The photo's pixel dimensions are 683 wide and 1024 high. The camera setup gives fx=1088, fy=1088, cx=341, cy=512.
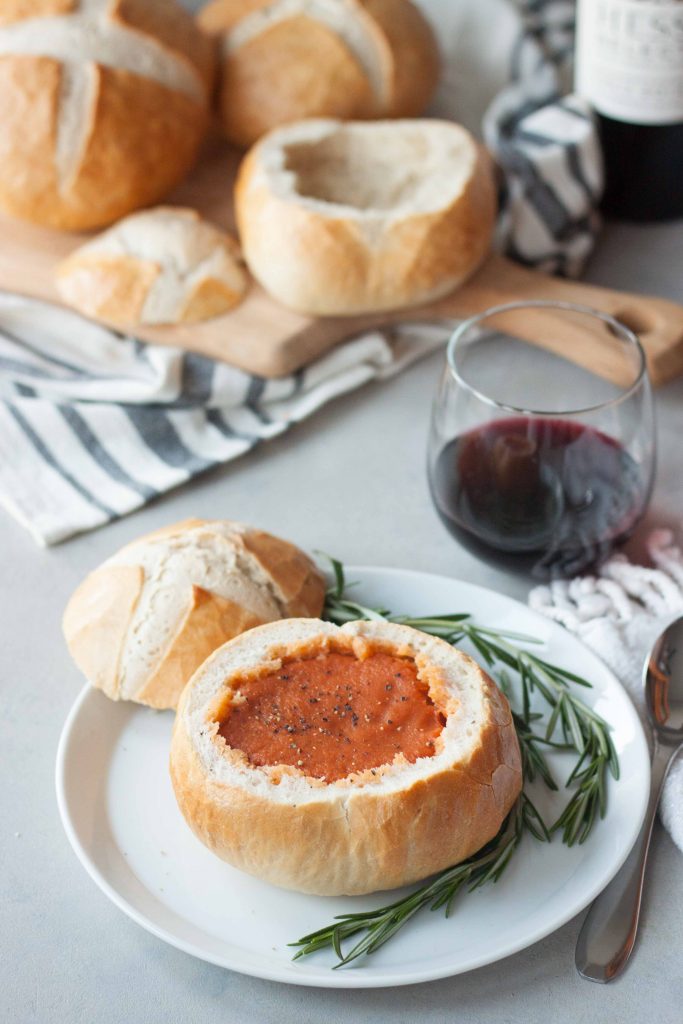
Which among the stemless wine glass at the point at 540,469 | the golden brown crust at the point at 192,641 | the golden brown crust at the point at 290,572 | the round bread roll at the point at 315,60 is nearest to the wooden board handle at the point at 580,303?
the stemless wine glass at the point at 540,469

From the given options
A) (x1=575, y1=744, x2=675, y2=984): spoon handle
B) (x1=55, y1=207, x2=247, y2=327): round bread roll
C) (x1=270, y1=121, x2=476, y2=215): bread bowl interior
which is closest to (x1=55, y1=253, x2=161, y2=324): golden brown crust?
(x1=55, y1=207, x2=247, y2=327): round bread roll

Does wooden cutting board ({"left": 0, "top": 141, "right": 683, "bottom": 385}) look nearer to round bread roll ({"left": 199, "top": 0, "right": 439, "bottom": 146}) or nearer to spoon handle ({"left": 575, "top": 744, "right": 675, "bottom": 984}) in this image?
round bread roll ({"left": 199, "top": 0, "right": 439, "bottom": 146})

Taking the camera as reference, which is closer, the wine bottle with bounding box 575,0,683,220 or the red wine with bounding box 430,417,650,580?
the red wine with bounding box 430,417,650,580

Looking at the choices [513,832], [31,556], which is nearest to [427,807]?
[513,832]

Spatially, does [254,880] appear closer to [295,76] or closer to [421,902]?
[421,902]

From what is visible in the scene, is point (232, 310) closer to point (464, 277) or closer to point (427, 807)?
point (464, 277)
